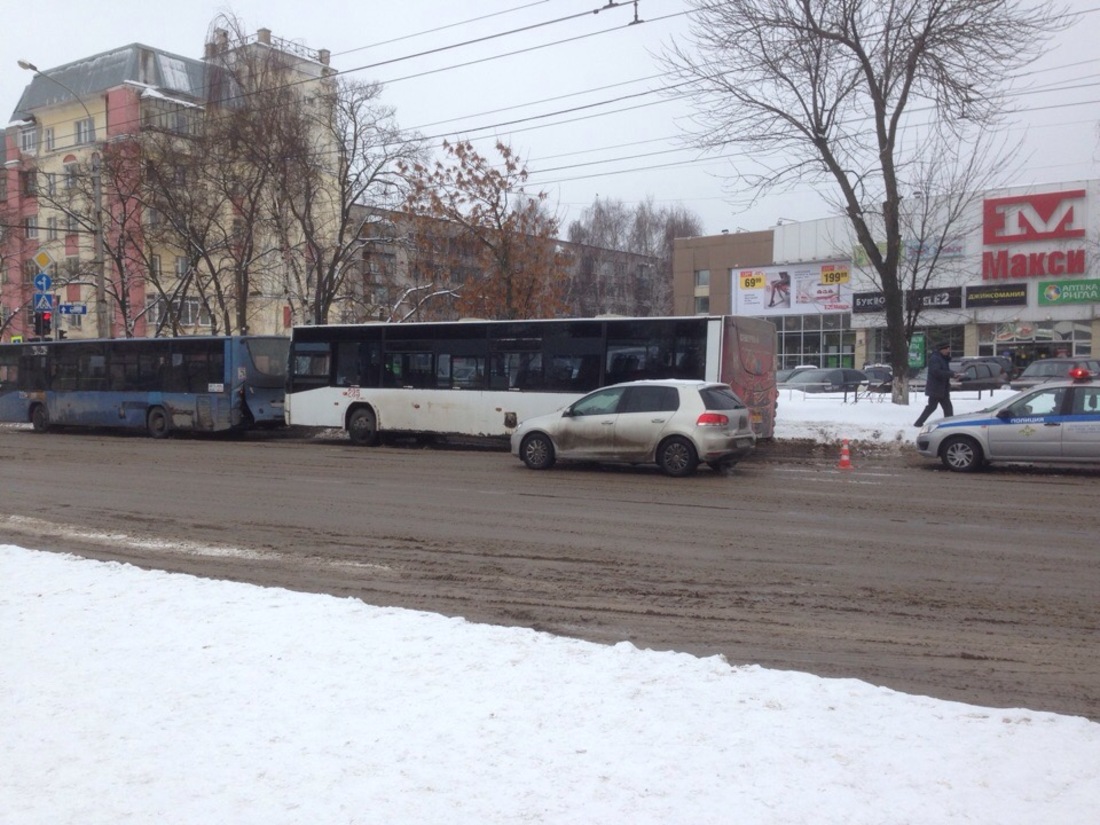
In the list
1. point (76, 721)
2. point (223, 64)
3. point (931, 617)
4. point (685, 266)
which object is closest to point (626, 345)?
point (931, 617)

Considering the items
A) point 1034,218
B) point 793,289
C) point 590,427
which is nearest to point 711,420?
point 590,427

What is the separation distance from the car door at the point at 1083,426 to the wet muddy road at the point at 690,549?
1.59 ft

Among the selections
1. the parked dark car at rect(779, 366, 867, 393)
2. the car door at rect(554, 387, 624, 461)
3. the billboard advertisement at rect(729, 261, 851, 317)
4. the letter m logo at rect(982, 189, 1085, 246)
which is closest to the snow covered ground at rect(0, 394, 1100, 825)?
the car door at rect(554, 387, 624, 461)

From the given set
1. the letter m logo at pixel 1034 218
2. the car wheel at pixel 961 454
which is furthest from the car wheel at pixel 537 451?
the letter m logo at pixel 1034 218

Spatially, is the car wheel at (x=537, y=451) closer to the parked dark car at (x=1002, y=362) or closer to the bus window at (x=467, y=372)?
the bus window at (x=467, y=372)

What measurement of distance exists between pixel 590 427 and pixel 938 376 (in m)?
8.73

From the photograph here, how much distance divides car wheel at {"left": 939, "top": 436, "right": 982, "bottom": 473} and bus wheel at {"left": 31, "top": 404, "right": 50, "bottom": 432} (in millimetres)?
25781

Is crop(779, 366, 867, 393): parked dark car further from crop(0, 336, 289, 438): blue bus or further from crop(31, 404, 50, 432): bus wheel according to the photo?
crop(31, 404, 50, 432): bus wheel

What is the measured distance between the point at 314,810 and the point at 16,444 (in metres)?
25.2

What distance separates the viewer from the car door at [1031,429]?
52.4 feet

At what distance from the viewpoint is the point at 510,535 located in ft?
35.7

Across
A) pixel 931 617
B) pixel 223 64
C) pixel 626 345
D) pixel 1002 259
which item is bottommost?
pixel 931 617

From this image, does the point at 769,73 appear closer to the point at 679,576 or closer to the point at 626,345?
the point at 626,345

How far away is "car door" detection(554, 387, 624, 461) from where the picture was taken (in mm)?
16734
